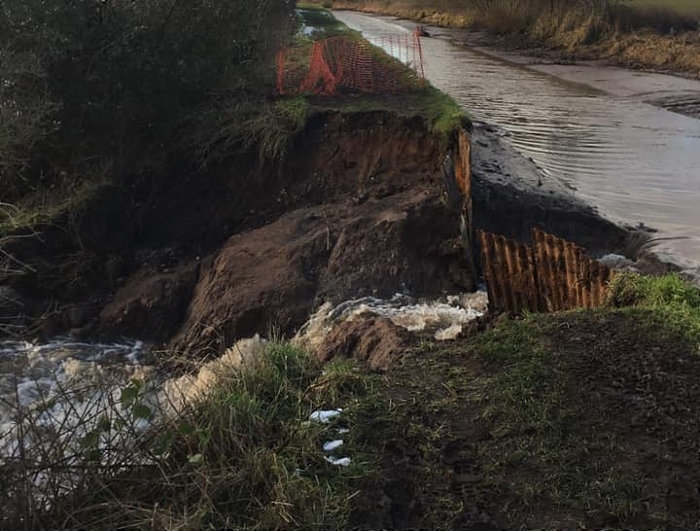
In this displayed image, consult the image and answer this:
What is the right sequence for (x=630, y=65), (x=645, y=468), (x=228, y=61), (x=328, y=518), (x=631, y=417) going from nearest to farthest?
1. (x=328, y=518)
2. (x=645, y=468)
3. (x=631, y=417)
4. (x=228, y=61)
5. (x=630, y=65)

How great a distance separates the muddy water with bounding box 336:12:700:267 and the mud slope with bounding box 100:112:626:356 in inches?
59.6

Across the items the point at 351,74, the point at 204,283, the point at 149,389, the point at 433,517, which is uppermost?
the point at 351,74

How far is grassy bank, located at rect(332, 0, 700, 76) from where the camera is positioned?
27.4 metres

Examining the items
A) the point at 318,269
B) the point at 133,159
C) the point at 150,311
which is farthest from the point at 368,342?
the point at 133,159

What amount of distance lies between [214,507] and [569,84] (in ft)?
75.6

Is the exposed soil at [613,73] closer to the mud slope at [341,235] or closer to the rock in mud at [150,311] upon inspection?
the mud slope at [341,235]

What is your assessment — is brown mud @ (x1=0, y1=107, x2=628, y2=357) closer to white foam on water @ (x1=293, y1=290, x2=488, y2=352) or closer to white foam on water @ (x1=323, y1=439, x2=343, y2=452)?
white foam on water @ (x1=293, y1=290, x2=488, y2=352)

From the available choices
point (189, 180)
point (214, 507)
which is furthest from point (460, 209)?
point (214, 507)

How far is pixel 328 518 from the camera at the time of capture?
12.0ft

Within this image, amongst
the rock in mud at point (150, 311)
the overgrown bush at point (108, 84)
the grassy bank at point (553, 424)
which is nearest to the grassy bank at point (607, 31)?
the overgrown bush at point (108, 84)

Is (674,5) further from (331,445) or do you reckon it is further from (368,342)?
(331,445)

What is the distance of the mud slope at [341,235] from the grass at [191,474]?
3529 mm

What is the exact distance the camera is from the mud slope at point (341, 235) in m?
8.70

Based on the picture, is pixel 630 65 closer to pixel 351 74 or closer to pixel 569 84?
pixel 569 84
